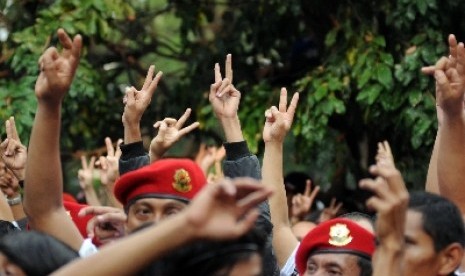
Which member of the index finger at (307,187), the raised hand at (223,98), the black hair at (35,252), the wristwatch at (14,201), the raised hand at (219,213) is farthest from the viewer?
the index finger at (307,187)

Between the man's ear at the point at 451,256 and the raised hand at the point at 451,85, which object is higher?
the raised hand at the point at 451,85

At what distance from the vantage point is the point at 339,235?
5.50 metres

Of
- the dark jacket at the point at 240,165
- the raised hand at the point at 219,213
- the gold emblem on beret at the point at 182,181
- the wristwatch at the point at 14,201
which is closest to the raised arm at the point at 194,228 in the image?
the raised hand at the point at 219,213

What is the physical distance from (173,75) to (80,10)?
165cm

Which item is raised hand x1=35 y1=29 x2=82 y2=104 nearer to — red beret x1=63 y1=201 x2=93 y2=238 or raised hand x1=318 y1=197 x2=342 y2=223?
red beret x1=63 y1=201 x2=93 y2=238

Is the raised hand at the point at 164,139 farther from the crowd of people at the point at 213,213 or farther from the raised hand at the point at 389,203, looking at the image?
the raised hand at the point at 389,203

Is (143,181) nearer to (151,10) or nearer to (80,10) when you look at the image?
(80,10)

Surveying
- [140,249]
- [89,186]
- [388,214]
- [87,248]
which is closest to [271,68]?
[89,186]

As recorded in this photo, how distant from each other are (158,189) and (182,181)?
0.34 ft

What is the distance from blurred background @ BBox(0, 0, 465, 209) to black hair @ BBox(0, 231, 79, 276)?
4667 millimetres

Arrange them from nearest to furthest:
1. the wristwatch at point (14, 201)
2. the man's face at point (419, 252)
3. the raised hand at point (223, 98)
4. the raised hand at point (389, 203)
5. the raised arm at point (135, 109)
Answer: the raised hand at point (389, 203) → the man's face at point (419, 252) → the raised arm at point (135, 109) → the raised hand at point (223, 98) → the wristwatch at point (14, 201)

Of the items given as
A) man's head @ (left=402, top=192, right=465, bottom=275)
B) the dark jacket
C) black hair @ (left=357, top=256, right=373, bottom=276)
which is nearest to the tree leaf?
the dark jacket

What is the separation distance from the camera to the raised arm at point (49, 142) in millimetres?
4777

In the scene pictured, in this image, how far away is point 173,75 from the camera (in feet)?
36.7
